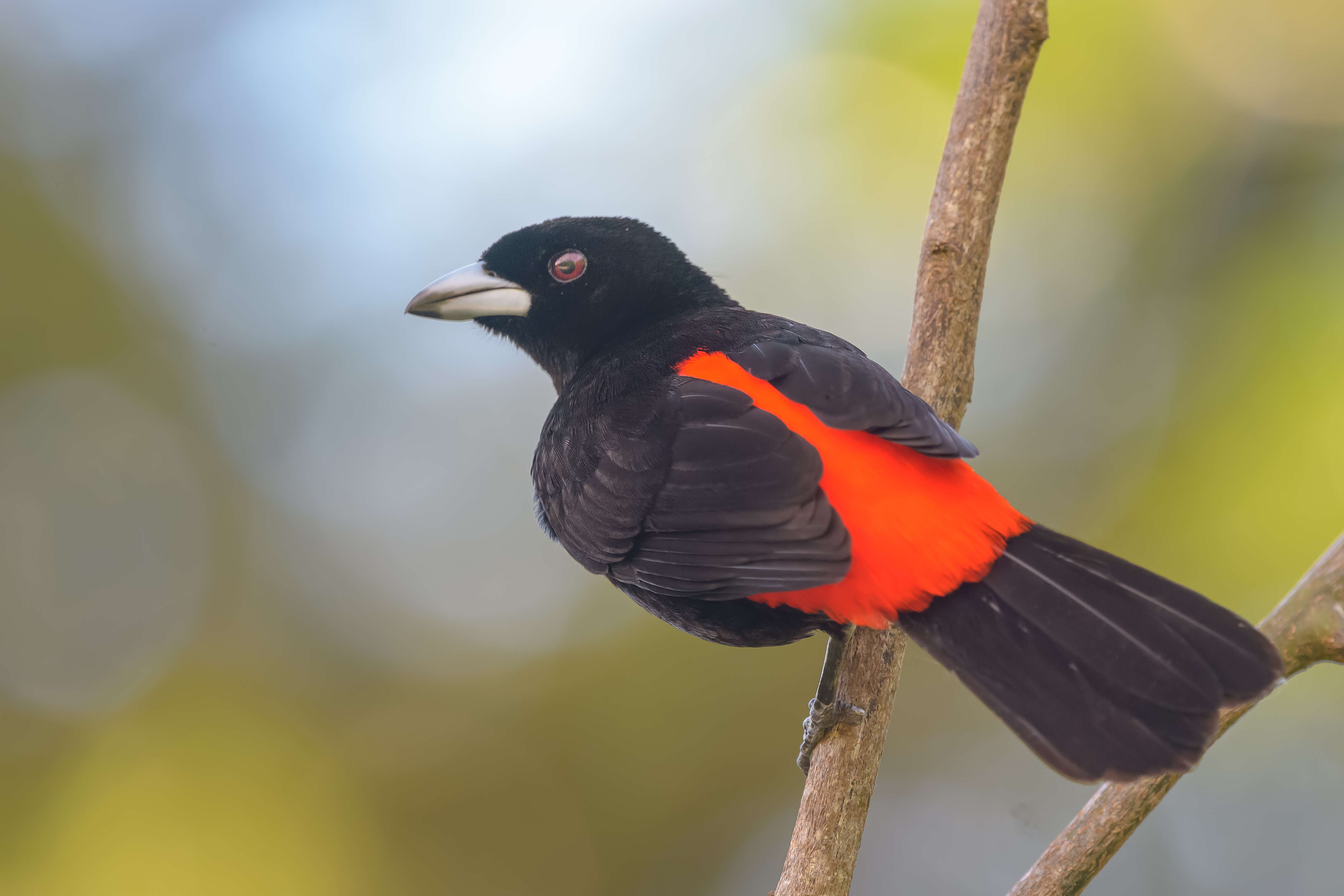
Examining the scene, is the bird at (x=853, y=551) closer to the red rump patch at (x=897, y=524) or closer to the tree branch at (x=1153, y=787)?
the red rump patch at (x=897, y=524)

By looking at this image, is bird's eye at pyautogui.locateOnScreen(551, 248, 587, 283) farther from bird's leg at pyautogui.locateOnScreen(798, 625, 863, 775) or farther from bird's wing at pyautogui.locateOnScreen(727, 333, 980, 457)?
bird's leg at pyautogui.locateOnScreen(798, 625, 863, 775)

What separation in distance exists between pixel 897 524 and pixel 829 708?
504 millimetres

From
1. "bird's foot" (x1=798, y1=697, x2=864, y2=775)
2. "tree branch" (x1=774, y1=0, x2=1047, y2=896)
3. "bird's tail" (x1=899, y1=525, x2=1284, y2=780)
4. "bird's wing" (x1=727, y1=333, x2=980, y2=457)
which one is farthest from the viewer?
"tree branch" (x1=774, y1=0, x2=1047, y2=896)

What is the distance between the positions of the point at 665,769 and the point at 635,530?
356cm

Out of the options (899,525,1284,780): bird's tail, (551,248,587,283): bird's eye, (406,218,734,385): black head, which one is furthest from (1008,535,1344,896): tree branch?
(551,248,587,283): bird's eye

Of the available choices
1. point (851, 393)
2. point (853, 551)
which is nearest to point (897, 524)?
point (853, 551)

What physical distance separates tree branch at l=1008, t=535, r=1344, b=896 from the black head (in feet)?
6.12

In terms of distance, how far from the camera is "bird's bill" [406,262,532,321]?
3217mm

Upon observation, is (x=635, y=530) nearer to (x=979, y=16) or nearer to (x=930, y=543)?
(x=930, y=543)

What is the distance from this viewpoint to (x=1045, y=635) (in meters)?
2.05

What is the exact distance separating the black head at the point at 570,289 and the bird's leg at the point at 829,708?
4.17 feet

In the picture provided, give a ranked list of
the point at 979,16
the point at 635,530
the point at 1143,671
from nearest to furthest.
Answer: the point at 1143,671
the point at 635,530
the point at 979,16

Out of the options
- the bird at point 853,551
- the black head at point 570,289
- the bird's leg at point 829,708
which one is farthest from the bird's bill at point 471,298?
the bird's leg at point 829,708

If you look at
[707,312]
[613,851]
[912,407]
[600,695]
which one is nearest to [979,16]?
[707,312]
